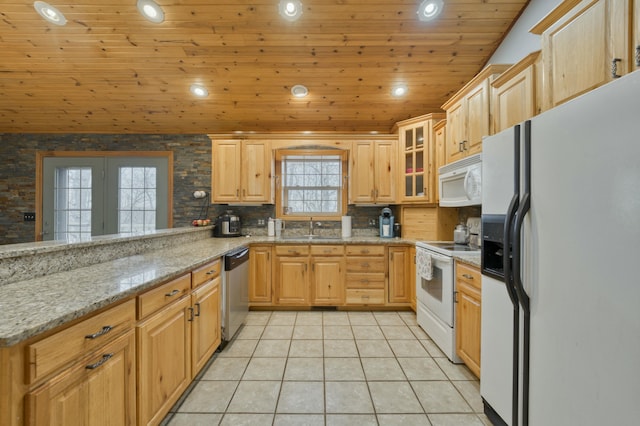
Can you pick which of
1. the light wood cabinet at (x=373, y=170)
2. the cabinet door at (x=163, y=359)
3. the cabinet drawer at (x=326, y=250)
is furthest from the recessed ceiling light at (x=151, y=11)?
the cabinet drawer at (x=326, y=250)

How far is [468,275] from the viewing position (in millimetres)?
2010

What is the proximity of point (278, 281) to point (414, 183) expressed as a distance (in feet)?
7.00

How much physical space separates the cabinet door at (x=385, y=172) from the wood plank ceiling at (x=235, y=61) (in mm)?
518

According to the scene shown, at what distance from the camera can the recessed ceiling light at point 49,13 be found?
93.3 inches

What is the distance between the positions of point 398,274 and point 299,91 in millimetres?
2608

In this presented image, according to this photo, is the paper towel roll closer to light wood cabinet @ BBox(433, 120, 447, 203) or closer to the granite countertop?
light wood cabinet @ BBox(433, 120, 447, 203)

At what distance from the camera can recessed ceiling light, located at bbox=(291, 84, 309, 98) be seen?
10.7 ft

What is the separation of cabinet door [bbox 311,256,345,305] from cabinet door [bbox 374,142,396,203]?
1100 millimetres

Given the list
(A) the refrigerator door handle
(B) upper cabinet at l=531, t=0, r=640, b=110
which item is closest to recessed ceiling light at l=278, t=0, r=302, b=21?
(B) upper cabinet at l=531, t=0, r=640, b=110

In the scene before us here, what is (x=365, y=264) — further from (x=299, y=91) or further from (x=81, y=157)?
(x=81, y=157)

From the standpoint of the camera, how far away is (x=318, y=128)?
402 centimetres

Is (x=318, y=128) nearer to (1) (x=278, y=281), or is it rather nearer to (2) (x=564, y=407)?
(1) (x=278, y=281)

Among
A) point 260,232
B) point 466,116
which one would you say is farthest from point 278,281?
point 466,116

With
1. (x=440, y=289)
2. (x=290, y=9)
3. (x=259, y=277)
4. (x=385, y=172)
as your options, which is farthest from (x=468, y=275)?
(x=290, y=9)
